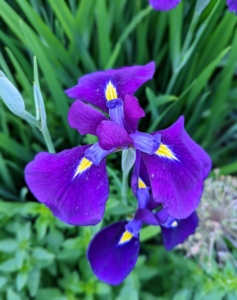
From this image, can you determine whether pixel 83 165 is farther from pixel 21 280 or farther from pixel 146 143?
pixel 21 280

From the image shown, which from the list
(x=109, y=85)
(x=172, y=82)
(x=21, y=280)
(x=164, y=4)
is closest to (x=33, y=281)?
(x=21, y=280)

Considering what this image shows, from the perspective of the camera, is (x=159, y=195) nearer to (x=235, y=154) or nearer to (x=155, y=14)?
(x=155, y=14)

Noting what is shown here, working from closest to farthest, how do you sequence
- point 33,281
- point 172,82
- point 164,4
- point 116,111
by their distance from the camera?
1. point 116,111
2. point 164,4
3. point 33,281
4. point 172,82

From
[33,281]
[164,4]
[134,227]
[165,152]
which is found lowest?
[33,281]

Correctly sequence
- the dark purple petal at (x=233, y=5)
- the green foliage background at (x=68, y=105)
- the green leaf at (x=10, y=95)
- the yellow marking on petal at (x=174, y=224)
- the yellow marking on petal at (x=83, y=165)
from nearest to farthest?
the green leaf at (x=10, y=95) → the yellow marking on petal at (x=83, y=165) → the dark purple petal at (x=233, y=5) → the yellow marking on petal at (x=174, y=224) → the green foliage background at (x=68, y=105)

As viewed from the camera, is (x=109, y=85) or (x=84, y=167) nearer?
(x=84, y=167)

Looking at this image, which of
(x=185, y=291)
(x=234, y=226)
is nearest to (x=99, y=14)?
(x=234, y=226)

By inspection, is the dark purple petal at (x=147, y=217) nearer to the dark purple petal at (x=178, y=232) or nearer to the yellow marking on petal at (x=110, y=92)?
the dark purple petal at (x=178, y=232)

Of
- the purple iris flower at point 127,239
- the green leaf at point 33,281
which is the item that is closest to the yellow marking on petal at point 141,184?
the purple iris flower at point 127,239
